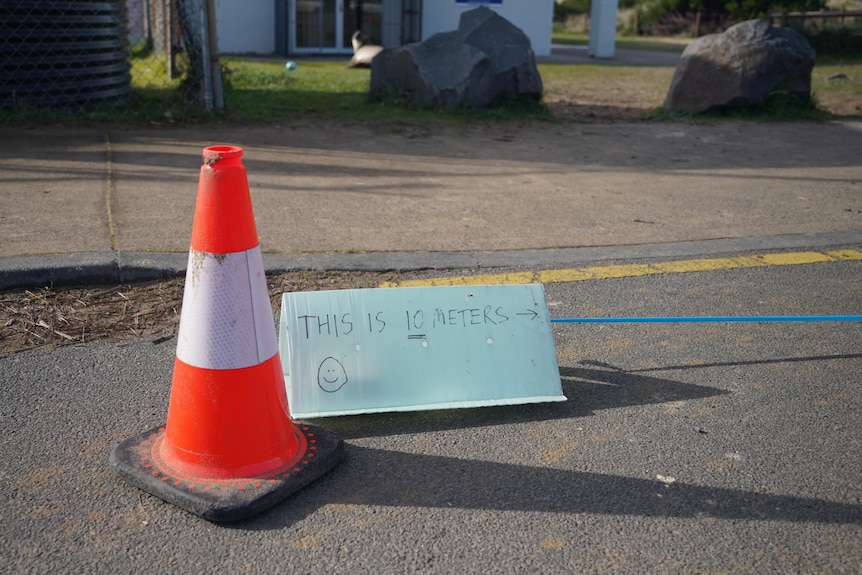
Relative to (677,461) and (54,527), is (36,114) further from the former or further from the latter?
(677,461)

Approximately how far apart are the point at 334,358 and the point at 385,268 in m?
1.29

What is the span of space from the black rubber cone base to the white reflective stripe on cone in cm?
31

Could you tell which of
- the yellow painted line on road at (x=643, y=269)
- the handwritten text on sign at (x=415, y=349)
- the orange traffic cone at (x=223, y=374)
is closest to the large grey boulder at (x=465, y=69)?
the yellow painted line on road at (x=643, y=269)

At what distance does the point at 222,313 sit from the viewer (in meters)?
2.30

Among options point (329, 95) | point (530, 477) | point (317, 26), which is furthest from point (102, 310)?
point (317, 26)

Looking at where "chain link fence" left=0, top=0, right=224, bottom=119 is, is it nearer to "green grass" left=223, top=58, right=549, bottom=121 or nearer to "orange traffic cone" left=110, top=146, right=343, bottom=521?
"green grass" left=223, top=58, right=549, bottom=121

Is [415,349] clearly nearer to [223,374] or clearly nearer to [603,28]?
[223,374]

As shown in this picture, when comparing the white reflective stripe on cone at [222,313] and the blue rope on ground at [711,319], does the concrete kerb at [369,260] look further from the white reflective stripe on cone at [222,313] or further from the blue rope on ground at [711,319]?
the white reflective stripe on cone at [222,313]

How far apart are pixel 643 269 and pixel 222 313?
2.52m

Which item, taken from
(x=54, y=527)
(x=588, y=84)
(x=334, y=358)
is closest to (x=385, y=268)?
(x=334, y=358)

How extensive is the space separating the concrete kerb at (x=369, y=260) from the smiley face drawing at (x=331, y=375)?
1265 millimetres

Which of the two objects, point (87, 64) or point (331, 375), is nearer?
point (331, 375)

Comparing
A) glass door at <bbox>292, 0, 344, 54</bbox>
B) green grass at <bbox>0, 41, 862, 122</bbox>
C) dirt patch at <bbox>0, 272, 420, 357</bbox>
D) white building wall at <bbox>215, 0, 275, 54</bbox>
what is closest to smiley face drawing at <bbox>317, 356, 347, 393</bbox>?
dirt patch at <bbox>0, 272, 420, 357</bbox>

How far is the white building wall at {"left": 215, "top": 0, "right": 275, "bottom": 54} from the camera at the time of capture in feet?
57.5
